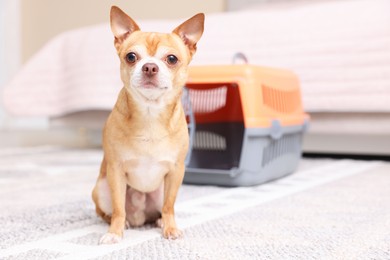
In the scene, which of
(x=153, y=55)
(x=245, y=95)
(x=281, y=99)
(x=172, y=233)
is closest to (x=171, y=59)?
(x=153, y=55)

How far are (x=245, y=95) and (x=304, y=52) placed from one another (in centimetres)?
76

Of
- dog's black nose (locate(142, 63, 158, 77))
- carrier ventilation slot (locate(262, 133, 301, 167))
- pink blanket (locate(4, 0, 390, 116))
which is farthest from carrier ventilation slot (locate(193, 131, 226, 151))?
dog's black nose (locate(142, 63, 158, 77))

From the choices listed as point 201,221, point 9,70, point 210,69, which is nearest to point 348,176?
point 210,69

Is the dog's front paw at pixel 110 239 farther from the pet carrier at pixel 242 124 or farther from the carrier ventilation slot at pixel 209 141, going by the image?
the carrier ventilation slot at pixel 209 141

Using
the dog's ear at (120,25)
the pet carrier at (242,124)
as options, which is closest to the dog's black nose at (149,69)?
the dog's ear at (120,25)

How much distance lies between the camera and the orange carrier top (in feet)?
4.93

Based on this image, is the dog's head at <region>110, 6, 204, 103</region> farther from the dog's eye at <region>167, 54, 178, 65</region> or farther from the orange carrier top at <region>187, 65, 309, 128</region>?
the orange carrier top at <region>187, 65, 309, 128</region>

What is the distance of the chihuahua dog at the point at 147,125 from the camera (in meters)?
0.89

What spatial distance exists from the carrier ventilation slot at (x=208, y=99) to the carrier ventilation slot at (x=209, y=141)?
0.26 ft

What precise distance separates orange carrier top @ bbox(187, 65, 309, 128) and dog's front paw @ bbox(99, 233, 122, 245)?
70 cm

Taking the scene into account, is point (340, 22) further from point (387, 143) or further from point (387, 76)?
point (387, 143)

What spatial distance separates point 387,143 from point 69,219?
153cm

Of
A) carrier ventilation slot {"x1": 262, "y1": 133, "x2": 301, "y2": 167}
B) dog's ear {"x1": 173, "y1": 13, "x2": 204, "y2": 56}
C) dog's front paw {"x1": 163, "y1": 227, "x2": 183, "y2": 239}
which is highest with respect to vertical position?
dog's ear {"x1": 173, "y1": 13, "x2": 204, "y2": 56}

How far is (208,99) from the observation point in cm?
171
